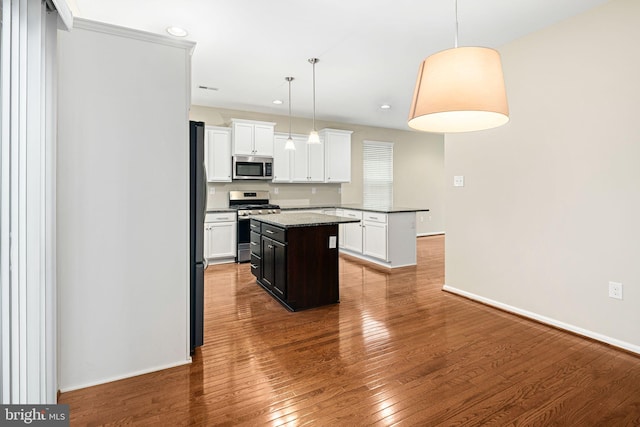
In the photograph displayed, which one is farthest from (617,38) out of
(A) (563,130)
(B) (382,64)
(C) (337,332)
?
(C) (337,332)

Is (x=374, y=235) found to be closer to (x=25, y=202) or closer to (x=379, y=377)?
(x=379, y=377)

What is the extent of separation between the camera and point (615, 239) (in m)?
2.52

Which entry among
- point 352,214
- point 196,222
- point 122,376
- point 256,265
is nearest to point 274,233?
point 256,265

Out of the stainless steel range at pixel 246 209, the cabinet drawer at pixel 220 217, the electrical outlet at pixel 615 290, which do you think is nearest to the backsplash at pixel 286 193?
the stainless steel range at pixel 246 209

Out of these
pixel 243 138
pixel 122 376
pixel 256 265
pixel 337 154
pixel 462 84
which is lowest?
Answer: pixel 122 376

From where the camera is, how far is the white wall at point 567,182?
2.45 metres

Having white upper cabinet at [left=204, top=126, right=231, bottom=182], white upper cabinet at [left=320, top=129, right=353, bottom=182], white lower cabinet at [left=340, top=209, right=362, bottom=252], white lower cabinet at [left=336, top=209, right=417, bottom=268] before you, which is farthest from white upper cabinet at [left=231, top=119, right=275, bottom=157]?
white lower cabinet at [left=336, top=209, right=417, bottom=268]

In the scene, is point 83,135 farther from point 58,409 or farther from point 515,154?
point 515,154

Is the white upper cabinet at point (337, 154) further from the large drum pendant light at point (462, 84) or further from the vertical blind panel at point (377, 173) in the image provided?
the large drum pendant light at point (462, 84)

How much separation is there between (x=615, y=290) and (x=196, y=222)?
10.7ft

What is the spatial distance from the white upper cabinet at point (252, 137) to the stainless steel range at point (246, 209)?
2.52 feet

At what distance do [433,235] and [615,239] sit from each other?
6.01 metres

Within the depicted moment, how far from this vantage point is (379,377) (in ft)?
6.87

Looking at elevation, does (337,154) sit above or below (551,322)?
→ above
